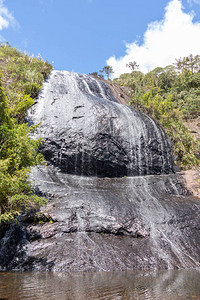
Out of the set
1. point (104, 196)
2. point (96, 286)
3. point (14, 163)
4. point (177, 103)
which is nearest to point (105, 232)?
point (104, 196)

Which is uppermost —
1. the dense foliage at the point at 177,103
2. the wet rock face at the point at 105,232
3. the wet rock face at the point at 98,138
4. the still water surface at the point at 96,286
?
the dense foliage at the point at 177,103

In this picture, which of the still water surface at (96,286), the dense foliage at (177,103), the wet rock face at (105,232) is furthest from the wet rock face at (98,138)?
the still water surface at (96,286)

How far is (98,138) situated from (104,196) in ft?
14.2

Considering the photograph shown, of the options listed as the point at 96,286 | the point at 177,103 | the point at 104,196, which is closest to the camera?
the point at 96,286

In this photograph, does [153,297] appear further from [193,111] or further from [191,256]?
[193,111]

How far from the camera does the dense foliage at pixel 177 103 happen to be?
17.0 m

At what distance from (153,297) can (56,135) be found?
1009 cm

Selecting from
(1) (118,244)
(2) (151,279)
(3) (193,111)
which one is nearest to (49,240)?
(1) (118,244)

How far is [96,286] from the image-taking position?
14.4ft

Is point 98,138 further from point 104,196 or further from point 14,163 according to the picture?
point 14,163

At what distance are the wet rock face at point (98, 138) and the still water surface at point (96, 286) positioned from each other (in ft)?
23.8

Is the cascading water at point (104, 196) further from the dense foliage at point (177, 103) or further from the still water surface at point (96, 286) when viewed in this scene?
the dense foliage at point (177, 103)

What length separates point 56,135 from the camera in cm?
1270

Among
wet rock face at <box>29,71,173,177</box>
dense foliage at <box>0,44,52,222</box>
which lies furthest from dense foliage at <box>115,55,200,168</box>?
dense foliage at <box>0,44,52,222</box>
